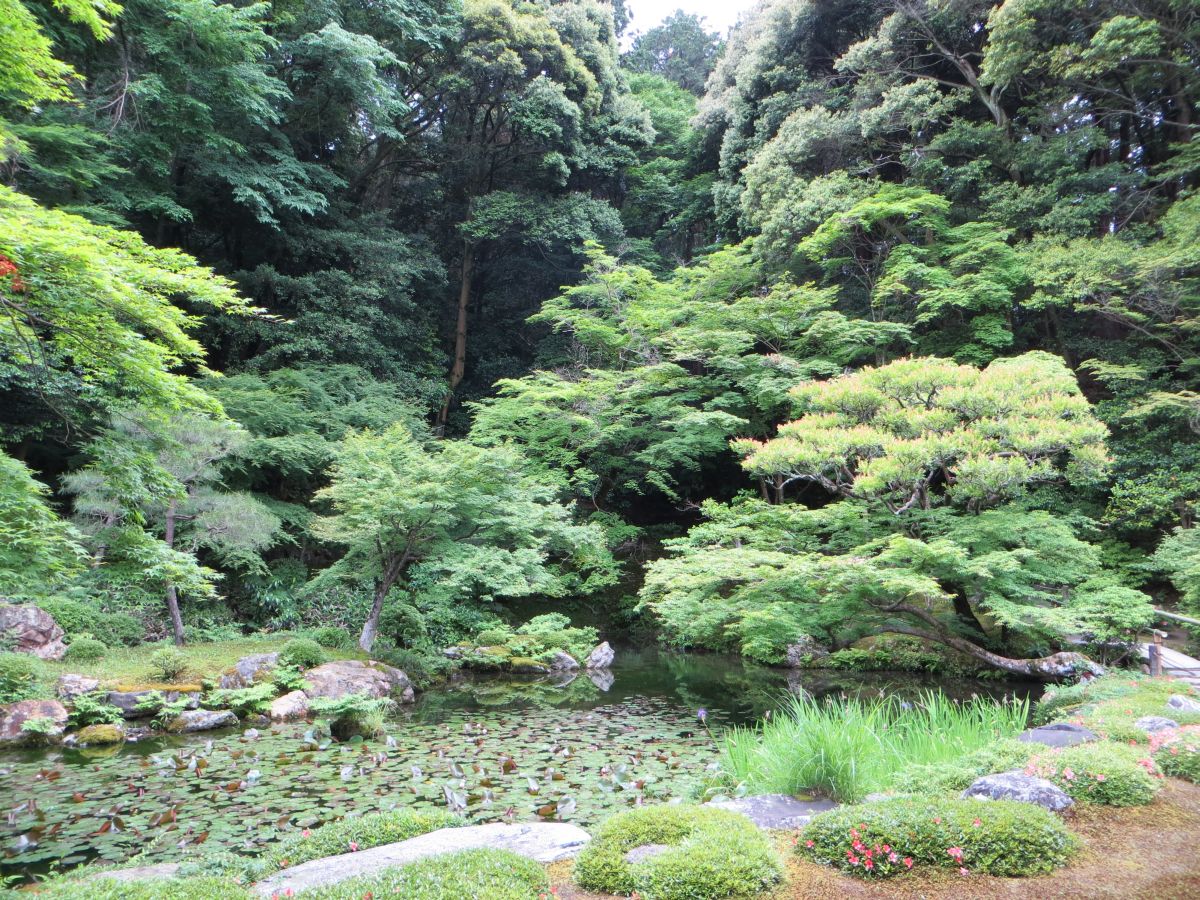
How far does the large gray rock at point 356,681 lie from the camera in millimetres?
8508

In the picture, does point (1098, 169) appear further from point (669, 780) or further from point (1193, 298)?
point (669, 780)

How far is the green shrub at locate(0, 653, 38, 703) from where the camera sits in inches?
276

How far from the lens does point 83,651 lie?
8.48 meters

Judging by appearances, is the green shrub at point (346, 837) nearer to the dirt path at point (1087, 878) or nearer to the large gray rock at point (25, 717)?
the dirt path at point (1087, 878)

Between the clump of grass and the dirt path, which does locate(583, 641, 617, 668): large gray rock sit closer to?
the clump of grass

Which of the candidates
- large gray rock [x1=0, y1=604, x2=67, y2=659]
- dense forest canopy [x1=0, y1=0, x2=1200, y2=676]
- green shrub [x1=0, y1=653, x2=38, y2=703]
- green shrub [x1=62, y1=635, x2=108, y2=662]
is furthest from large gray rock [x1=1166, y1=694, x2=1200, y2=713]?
large gray rock [x1=0, y1=604, x2=67, y2=659]

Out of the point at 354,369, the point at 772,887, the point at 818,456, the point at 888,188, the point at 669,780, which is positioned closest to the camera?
the point at 772,887

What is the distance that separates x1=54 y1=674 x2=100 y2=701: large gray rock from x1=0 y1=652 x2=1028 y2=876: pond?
1.02m

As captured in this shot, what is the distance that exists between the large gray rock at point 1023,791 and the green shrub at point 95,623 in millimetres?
10895

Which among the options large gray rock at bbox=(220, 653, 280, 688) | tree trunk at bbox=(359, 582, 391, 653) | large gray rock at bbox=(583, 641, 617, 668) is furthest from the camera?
large gray rock at bbox=(583, 641, 617, 668)

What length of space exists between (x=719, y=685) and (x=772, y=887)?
7680mm

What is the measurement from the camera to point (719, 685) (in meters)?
10.0

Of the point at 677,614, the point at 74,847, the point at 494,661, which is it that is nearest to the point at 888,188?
the point at 677,614

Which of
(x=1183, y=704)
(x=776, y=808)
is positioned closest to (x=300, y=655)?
(x=776, y=808)
